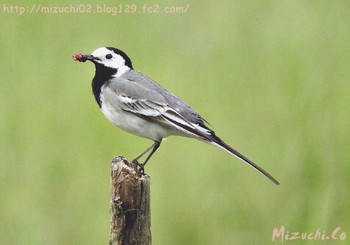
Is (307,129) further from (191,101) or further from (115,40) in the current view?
(115,40)

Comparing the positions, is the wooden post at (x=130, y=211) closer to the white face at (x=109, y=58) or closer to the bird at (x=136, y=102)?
the bird at (x=136, y=102)

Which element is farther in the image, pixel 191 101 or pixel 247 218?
pixel 191 101

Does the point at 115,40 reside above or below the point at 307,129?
above

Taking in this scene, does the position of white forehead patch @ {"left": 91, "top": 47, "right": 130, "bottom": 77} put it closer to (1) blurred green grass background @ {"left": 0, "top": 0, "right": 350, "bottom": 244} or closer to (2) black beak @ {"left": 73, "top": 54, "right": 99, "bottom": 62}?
(2) black beak @ {"left": 73, "top": 54, "right": 99, "bottom": 62}

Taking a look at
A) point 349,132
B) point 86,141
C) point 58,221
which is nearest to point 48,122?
point 86,141

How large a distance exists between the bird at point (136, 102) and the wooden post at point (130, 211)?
62 centimetres

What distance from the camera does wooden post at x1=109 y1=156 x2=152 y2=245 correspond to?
191 inches

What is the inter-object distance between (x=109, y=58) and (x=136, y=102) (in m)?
0.28

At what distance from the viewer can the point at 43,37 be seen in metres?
7.43

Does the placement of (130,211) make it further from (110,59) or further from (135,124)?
(110,59)

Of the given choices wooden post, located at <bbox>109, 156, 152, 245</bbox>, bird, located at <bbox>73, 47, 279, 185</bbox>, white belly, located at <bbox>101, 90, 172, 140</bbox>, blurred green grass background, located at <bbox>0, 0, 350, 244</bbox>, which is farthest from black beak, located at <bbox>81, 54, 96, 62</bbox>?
blurred green grass background, located at <bbox>0, 0, 350, 244</bbox>

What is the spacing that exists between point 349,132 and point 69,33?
2045 millimetres

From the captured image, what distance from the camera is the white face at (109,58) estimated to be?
5750 mm

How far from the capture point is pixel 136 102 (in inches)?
224
